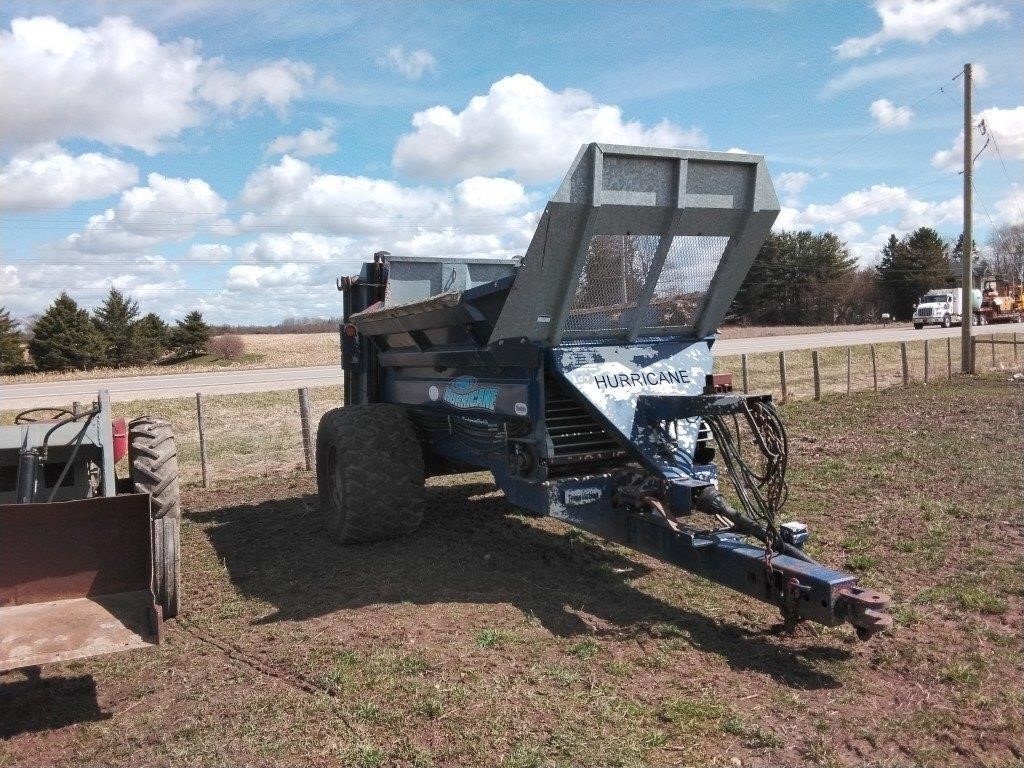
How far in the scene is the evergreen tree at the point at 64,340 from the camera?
3612cm

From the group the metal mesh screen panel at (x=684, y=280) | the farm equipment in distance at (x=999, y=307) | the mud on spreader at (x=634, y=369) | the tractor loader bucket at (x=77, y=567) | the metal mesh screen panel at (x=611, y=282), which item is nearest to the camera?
the tractor loader bucket at (x=77, y=567)

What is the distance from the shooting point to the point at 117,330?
129 ft

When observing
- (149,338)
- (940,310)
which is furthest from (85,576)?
(940,310)

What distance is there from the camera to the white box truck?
45094 millimetres

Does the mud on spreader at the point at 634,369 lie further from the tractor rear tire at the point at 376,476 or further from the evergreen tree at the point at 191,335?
the evergreen tree at the point at 191,335

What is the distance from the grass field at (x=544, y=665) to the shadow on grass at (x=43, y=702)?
1 centimetres

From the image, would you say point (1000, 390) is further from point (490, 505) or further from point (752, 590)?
point (752, 590)

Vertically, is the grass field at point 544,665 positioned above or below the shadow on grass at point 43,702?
above

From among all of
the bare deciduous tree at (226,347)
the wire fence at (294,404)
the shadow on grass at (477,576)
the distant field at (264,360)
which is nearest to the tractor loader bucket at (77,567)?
the shadow on grass at (477,576)

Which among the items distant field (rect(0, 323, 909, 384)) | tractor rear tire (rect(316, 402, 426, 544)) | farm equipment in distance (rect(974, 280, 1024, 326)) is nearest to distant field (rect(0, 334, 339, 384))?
distant field (rect(0, 323, 909, 384))

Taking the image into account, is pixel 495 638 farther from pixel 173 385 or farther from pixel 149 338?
pixel 149 338

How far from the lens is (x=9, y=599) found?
428 cm

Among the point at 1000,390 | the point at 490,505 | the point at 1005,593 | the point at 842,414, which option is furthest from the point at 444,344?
the point at 1000,390

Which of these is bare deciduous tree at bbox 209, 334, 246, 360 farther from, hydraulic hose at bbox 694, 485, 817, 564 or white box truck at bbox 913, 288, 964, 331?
hydraulic hose at bbox 694, 485, 817, 564
